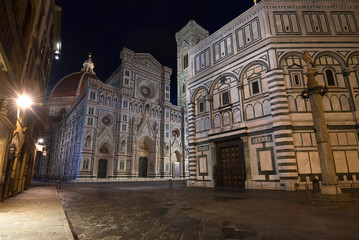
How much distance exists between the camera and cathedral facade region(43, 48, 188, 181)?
95.0ft

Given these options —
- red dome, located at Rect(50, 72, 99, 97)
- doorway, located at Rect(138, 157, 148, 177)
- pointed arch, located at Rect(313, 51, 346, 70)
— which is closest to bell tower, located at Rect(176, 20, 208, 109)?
doorway, located at Rect(138, 157, 148, 177)

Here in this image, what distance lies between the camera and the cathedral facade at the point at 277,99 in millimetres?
11570

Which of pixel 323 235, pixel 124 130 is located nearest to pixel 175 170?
pixel 124 130

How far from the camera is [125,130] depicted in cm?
3203

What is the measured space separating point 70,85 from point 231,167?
173ft

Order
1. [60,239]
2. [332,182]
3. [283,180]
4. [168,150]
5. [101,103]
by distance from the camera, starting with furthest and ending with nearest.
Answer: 1. [168,150]
2. [101,103]
3. [283,180]
4. [332,182]
5. [60,239]

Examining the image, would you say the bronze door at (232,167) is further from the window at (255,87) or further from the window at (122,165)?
the window at (122,165)

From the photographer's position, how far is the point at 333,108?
12.2 meters

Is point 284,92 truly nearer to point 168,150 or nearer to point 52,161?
point 168,150

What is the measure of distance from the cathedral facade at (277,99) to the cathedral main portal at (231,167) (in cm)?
7

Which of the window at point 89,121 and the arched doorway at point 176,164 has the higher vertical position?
the window at point 89,121

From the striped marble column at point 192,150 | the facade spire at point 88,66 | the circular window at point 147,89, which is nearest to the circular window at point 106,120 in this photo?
the circular window at point 147,89

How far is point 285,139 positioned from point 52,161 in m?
47.7

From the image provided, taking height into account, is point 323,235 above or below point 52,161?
below
